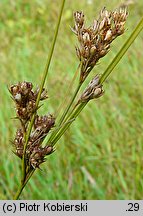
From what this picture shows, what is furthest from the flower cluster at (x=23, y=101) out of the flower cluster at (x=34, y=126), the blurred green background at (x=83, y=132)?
the blurred green background at (x=83, y=132)

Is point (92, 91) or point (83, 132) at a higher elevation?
point (83, 132)

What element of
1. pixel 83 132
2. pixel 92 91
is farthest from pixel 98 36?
pixel 83 132

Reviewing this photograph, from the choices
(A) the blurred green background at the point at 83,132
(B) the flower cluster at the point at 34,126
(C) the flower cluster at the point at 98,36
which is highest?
(A) the blurred green background at the point at 83,132

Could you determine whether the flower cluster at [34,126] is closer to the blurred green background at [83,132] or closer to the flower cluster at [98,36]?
the flower cluster at [98,36]

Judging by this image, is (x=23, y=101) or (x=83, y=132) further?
(x=83, y=132)

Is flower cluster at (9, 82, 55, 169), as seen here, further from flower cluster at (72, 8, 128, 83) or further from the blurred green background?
the blurred green background

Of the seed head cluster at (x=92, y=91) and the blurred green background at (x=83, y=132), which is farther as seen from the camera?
the blurred green background at (x=83, y=132)

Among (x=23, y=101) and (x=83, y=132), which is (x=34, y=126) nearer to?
(x=23, y=101)

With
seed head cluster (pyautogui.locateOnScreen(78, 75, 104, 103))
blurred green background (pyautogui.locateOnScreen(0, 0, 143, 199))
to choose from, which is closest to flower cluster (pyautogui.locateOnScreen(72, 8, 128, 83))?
seed head cluster (pyautogui.locateOnScreen(78, 75, 104, 103))
